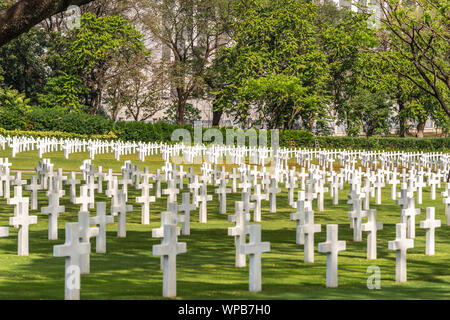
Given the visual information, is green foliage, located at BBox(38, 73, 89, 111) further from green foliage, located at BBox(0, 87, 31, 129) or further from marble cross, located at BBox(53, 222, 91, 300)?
marble cross, located at BBox(53, 222, 91, 300)

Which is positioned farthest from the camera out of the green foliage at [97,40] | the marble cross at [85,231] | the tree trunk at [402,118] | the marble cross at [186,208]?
the tree trunk at [402,118]

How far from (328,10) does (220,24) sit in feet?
39.8

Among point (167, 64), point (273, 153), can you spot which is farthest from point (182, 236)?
point (167, 64)

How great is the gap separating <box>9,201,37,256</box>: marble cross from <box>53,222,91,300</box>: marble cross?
334 centimetres

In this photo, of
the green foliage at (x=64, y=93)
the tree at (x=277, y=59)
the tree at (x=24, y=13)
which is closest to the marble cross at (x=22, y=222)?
the tree at (x=24, y=13)

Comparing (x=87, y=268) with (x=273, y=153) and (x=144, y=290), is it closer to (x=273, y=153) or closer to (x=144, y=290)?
(x=144, y=290)

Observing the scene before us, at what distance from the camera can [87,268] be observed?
390 inches

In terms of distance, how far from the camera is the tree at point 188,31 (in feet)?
206

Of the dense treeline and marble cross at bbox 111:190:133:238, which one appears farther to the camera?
the dense treeline

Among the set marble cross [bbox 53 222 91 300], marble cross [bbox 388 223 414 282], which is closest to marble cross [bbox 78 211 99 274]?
marble cross [bbox 53 222 91 300]

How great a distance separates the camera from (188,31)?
214 ft

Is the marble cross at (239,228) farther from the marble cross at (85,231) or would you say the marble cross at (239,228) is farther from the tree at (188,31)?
the tree at (188,31)

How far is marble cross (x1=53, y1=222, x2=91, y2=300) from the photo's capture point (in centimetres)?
780

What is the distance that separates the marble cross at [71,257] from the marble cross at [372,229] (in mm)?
4571
